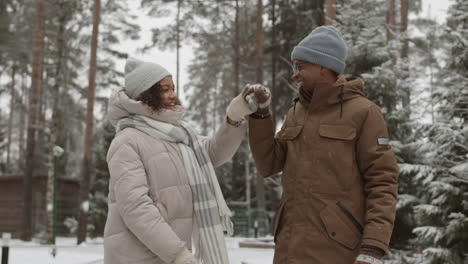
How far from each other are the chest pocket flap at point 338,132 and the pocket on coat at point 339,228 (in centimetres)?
33

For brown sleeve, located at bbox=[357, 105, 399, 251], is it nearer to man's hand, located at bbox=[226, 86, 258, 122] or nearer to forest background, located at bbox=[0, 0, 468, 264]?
man's hand, located at bbox=[226, 86, 258, 122]

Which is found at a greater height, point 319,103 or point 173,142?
point 319,103

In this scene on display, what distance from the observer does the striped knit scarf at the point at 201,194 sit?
124 inches

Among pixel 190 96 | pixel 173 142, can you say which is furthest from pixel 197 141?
pixel 190 96

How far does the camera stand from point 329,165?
2746mm

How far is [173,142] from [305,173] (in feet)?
2.71

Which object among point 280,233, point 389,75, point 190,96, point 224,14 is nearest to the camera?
point 280,233

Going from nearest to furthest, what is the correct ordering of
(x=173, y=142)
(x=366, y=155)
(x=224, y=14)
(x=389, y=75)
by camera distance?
(x=366, y=155)
(x=173, y=142)
(x=389, y=75)
(x=224, y=14)

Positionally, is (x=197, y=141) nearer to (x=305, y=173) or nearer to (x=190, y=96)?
(x=305, y=173)

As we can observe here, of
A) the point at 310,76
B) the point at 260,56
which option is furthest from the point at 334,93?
the point at 260,56

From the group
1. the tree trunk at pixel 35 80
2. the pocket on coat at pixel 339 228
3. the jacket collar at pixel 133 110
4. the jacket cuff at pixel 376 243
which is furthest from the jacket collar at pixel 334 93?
the tree trunk at pixel 35 80

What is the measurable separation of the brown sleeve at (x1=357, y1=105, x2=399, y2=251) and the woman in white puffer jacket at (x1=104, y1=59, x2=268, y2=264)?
0.67 metres

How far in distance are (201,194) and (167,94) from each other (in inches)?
23.9

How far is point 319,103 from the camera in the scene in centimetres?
289
